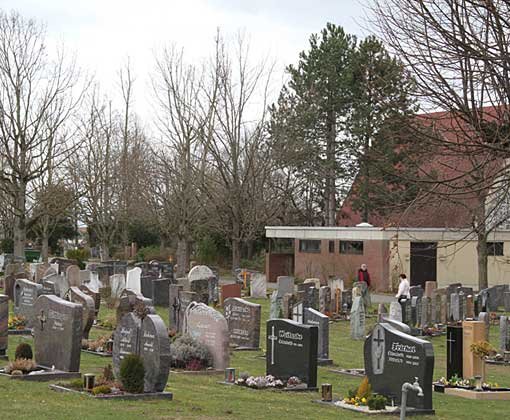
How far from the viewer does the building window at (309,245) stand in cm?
5119

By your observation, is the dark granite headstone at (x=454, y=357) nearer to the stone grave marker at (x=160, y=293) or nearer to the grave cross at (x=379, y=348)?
the grave cross at (x=379, y=348)

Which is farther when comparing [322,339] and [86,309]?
[86,309]

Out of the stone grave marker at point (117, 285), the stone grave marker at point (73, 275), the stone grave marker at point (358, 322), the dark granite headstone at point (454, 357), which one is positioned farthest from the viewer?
the stone grave marker at point (117, 285)

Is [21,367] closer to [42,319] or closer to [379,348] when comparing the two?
[42,319]

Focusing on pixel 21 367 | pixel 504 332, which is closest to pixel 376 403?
pixel 21 367

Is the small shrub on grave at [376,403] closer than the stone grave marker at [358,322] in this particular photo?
Yes

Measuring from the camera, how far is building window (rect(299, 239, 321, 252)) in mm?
51188

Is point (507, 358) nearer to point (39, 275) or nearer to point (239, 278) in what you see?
point (39, 275)

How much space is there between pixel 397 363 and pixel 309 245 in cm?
3605

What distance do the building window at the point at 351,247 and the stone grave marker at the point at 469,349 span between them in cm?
2959

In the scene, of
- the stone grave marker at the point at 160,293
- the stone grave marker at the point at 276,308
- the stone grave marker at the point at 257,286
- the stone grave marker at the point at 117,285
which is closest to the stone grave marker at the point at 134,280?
the stone grave marker at the point at 117,285

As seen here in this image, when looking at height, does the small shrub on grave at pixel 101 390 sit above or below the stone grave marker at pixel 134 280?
below

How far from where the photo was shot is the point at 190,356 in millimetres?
19172

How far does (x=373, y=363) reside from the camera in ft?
52.7
